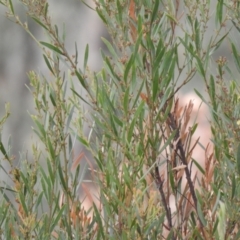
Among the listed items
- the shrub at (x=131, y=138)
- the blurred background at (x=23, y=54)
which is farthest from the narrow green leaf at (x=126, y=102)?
the blurred background at (x=23, y=54)

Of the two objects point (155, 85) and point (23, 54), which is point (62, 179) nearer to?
point (155, 85)

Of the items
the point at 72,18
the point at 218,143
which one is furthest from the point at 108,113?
the point at 72,18

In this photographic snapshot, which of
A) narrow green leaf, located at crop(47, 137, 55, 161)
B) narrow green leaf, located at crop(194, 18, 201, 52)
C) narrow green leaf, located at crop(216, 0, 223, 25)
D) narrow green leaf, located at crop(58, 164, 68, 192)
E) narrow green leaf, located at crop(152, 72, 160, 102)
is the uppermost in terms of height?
narrow green leaf, located at crop(216, 0, 223, 25)

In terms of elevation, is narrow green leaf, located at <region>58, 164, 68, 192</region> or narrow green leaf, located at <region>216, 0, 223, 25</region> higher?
narrow green leaf, located at <region>216, 0, 223, 25</region>

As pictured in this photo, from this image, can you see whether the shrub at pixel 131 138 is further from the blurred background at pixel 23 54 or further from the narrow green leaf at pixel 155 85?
the blurred background at pixel 23 54

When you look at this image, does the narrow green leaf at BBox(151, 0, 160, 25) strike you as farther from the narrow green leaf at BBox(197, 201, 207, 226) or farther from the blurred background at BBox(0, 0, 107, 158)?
the blurred background at BBox(0, 0, 107, 158)

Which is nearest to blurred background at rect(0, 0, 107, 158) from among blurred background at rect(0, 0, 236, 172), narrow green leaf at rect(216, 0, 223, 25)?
blurred background at rect(0, 0, 236, 172)

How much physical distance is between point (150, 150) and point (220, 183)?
0.10 metres

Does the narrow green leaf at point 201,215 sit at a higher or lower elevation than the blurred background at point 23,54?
lower

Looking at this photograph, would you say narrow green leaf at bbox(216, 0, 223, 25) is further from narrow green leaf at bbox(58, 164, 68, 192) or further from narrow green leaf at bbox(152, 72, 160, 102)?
narrow green leaf at bbox(58, 164, 68, 192)

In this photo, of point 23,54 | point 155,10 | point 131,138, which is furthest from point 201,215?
point 23,54

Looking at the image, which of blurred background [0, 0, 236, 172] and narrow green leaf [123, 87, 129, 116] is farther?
blurred background [0, 0, 236, 172]

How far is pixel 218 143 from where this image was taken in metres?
0.66

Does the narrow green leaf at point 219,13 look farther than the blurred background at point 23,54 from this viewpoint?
No
